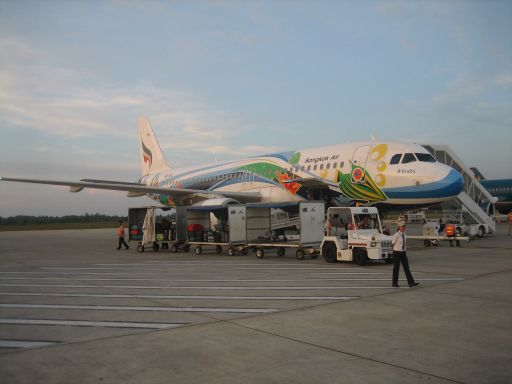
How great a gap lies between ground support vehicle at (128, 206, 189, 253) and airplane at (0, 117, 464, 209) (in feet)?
5.53

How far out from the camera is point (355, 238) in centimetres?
1551

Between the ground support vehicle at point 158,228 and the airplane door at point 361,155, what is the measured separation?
335 inches

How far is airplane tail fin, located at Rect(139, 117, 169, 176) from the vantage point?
130 feet

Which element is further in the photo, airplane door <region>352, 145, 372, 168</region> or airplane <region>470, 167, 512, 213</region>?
airplane <region>470, 167, 512, 213</region>

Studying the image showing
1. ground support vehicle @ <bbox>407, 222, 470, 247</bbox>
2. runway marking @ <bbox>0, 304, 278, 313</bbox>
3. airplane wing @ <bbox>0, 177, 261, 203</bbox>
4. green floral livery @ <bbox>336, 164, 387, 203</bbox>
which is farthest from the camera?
airplane wing @ <bbox>0, 177, 261, 203</bbox>

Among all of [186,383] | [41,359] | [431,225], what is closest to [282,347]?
[186,383]

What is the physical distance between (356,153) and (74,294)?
14.4 meters

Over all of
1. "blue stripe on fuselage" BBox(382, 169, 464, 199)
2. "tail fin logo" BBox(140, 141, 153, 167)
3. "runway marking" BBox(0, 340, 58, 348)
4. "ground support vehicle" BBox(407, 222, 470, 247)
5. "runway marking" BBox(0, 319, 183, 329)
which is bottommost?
"runway marking" BBox(0, 340, 58, 348)

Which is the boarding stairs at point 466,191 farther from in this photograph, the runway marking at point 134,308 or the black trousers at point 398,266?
the runway marking at point 134,308

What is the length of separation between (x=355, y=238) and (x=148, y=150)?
1121 inches

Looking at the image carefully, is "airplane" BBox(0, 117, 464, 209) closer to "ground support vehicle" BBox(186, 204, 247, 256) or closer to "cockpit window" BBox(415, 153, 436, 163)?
"cockpit window" BBox(415, 153, 436, 163)

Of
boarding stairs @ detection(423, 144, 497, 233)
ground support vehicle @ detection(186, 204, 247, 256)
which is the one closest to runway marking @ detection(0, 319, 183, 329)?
ground support vehicle @ detection(186, 204, 247, 256)

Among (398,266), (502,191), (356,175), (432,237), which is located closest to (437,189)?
(356,175)

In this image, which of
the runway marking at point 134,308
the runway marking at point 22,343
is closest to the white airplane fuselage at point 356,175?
the runway marking at point 134,308
